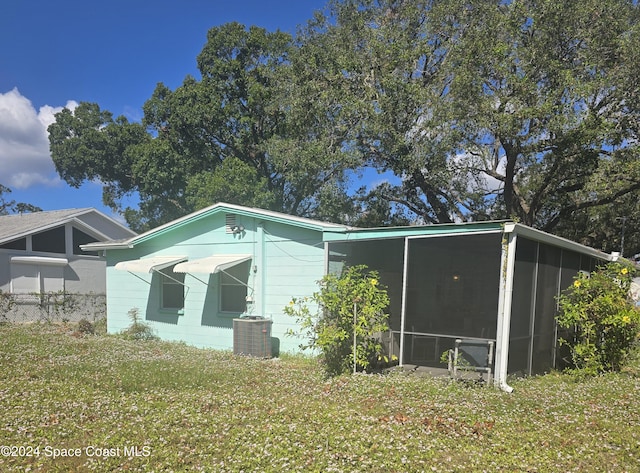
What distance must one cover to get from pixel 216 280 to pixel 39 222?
1191 centimetres

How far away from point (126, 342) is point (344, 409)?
297 inches

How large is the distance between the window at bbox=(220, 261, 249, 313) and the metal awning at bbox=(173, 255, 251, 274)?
0.98ft

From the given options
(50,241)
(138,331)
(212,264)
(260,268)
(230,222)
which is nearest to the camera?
(212,264)

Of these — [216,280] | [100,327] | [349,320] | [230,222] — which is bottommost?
[100,327]

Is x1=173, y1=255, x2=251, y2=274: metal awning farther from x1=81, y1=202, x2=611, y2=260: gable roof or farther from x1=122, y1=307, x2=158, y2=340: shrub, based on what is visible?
x1=122, y1=307, x2=158, y2=340: shrub

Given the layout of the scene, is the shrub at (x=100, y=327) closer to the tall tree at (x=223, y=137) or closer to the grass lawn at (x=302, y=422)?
the grass lawn at (x=302, y=422)

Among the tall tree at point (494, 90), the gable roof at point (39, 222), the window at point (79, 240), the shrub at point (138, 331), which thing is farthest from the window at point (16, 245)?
the tall tree at point (494, 90)

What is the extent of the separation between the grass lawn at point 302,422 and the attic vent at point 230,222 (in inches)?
143

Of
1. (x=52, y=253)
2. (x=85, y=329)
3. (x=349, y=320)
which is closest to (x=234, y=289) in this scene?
(x=349, y=320)

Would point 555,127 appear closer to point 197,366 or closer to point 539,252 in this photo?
point 539,252

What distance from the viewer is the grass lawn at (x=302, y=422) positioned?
12.9 feet

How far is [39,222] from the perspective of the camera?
59.0ft

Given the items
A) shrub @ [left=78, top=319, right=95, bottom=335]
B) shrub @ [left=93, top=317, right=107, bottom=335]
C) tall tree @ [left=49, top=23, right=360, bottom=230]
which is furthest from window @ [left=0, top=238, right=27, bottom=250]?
tall tree @ [left=49, top=23, right=360, bottom=230]

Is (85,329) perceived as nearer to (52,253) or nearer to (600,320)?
(52,253)
